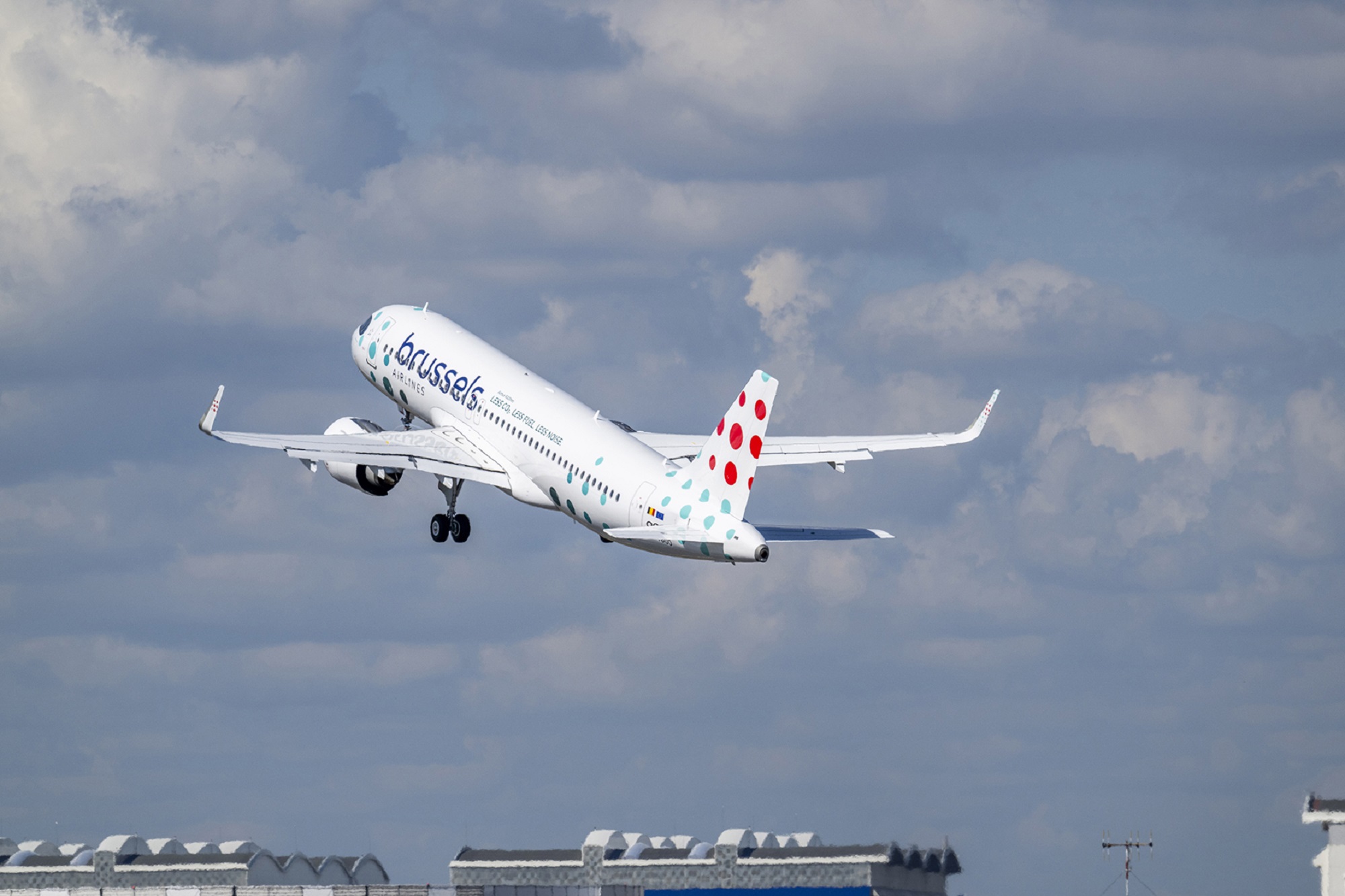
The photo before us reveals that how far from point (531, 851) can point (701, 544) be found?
8371 cm

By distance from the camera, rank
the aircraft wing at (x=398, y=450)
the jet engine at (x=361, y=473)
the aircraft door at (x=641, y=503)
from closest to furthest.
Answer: the aircraft door at (x=641, y=503) → the aircraft wing at (x=398, y=450) → the jet engine at (x=361, y=473)

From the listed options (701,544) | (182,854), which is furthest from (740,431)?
(182,854)

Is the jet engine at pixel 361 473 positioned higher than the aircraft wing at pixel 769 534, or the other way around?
the jet engine at pixel 361 473

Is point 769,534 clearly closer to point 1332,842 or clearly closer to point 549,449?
point 549,449

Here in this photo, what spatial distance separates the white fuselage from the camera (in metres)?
94.6

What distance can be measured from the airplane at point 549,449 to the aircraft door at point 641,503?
7cm

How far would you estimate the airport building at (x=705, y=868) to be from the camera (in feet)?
500

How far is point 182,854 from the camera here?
17625 centimetres

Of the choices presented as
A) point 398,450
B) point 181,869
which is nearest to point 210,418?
point 398,450

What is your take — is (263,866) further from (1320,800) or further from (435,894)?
(1320,800)

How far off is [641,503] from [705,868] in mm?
70220

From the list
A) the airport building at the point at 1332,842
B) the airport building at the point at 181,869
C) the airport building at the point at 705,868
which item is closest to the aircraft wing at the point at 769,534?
the airport building at the point at 1332,842

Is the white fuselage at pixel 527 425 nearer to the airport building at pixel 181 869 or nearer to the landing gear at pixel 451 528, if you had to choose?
the landing gear at pixel 451 528

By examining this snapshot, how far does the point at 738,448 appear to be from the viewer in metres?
90.7
